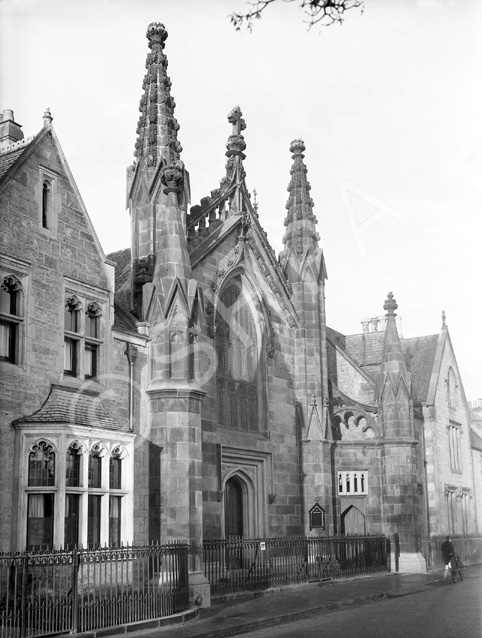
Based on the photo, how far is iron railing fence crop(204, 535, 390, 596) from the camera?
69.6ft

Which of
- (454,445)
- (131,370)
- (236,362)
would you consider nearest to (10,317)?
(131,370)

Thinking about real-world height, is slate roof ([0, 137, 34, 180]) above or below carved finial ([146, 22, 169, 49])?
below

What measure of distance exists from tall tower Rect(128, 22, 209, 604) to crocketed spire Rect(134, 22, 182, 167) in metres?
0.12

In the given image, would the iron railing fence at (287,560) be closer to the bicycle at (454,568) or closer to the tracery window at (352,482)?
the tracery window at (352,482)

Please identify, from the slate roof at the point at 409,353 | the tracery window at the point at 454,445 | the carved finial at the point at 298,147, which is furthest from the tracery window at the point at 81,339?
the tracery window at the point at 454,445

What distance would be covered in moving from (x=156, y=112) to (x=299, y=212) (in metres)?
7.63

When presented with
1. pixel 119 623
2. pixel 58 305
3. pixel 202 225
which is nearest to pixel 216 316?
pixel 202 225

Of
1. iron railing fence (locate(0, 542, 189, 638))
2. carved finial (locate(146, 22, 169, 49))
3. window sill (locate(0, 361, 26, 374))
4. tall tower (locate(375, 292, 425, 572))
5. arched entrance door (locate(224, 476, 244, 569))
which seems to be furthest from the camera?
tall tower (locate(375, 292, 425, 572))

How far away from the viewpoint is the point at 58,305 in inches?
747

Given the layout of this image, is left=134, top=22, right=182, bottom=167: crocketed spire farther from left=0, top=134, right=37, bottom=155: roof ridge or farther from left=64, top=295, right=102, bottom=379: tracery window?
left=64, top=295, right=102, bottom=379: tracery window

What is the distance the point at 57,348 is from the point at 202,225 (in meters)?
7.76

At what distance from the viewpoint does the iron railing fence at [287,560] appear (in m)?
21.2

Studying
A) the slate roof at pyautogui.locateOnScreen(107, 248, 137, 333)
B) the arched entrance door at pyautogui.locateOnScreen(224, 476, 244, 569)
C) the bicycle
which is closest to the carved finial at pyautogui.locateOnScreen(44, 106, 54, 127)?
the slate roof at pyautogui.locateOnScreen(107, 248, 137, 333)

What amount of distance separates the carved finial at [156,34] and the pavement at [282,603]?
50.0ft
